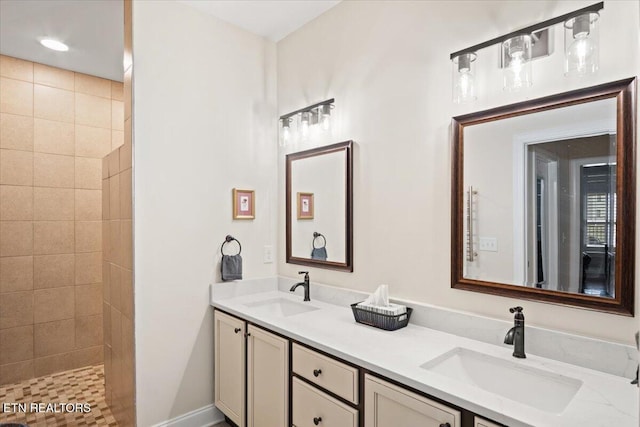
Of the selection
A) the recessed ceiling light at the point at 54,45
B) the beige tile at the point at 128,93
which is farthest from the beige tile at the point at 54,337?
the recessed ceiling light at the point at 54,45

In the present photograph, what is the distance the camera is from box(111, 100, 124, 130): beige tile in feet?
11.8

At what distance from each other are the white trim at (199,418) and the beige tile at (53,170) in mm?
2271

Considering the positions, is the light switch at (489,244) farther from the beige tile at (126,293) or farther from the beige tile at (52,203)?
the beige tile at (52,203)

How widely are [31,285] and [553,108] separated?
3.90 meters

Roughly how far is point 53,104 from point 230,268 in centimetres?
232

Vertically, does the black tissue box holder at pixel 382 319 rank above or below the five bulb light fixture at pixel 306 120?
below

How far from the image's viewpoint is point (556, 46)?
146 centimetres

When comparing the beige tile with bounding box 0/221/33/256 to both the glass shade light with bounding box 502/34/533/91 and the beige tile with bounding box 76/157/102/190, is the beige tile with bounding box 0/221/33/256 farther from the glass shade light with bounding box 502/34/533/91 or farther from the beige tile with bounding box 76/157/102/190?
the glass shade light with bounding box 502/34/533/91

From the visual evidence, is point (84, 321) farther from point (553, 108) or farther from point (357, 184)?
point (553, 108)

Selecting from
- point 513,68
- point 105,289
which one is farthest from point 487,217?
point 105,289

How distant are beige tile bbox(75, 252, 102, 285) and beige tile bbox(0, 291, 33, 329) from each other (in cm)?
37

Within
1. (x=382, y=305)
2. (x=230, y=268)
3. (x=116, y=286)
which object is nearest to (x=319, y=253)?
(x=230, y=268)

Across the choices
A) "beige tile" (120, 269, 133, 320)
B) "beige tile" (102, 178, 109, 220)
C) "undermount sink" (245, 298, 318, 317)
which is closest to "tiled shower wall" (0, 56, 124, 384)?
"beige tile" (102, 178, 109, 220)

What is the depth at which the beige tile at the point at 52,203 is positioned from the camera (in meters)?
3.18
